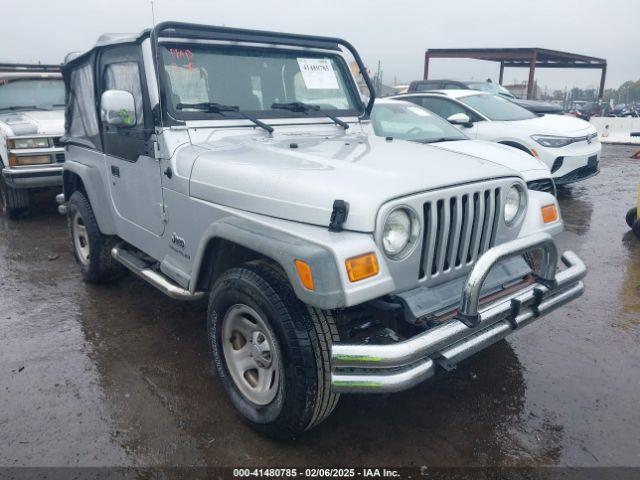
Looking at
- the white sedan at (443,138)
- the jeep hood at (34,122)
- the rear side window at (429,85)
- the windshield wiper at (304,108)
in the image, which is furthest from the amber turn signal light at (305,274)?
the rear side window at (429,85)

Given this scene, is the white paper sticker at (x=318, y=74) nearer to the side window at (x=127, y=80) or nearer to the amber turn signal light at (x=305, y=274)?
the side window at (x=127, y=80)

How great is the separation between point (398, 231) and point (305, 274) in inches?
19.5

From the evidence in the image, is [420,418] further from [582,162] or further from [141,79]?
[582,162]

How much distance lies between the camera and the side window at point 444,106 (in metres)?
8.28

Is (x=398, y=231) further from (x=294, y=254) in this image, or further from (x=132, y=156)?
(x=132, y=156)

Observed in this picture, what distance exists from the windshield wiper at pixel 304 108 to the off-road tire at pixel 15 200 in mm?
5266

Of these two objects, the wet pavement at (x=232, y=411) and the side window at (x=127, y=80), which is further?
the side window at (x=127, y=80)

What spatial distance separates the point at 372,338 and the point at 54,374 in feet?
7.27

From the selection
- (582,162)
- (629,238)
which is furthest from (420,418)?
(582,162)

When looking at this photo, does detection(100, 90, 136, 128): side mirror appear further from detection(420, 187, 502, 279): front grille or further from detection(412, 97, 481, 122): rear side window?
detection(412, 97, 481, 122): rear side window

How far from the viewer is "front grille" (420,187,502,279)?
246cm

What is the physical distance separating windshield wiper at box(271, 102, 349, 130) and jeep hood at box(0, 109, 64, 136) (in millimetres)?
4568

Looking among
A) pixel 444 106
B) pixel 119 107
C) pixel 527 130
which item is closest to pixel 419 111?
pixel 444 106

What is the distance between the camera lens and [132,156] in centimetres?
363
